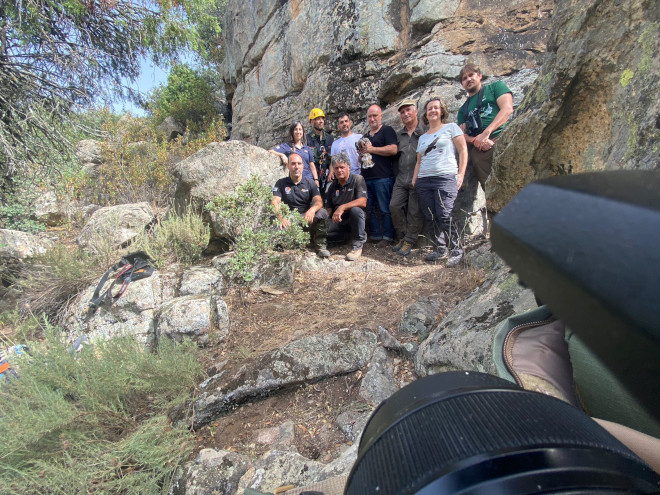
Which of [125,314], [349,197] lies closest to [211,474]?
[125,314]

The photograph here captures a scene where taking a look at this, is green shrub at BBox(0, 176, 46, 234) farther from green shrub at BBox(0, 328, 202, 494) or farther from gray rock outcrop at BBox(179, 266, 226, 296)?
green shrub at BBox(0, 328, 202, 494)

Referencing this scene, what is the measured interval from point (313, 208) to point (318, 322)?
→ 205cm

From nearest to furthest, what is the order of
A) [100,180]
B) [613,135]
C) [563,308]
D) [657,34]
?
[563,308] < [657,34] < [613,135] < [100,180]

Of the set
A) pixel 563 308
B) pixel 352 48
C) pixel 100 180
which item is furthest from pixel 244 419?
pixel 100 180

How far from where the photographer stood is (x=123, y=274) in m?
4.33

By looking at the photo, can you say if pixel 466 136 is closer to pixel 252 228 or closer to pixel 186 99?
pixel 252 228

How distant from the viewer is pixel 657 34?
1700 mm

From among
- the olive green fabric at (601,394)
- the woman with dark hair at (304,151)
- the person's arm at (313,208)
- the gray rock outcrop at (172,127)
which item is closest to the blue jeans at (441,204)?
the person's arm at (313,208)

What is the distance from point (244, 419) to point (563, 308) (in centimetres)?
247

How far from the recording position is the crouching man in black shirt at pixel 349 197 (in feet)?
16.6

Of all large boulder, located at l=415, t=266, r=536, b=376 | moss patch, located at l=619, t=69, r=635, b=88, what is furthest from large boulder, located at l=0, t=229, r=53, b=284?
moss patch, located at l=619, t=69, r=635, b=88

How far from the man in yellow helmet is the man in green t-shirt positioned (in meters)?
2.24

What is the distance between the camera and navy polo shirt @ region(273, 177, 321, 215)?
5.16 m

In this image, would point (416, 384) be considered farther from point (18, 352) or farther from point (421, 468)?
point (18, 352)
